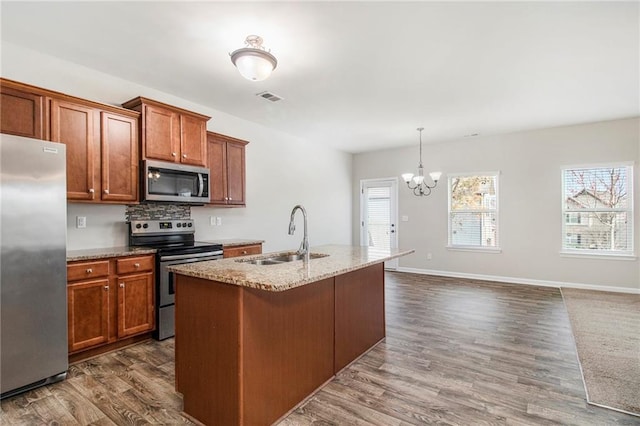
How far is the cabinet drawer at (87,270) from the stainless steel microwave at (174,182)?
777mm

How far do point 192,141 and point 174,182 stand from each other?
55 centimetres

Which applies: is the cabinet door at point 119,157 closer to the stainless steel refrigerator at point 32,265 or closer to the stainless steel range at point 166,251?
the stainless steel range at point 166,251

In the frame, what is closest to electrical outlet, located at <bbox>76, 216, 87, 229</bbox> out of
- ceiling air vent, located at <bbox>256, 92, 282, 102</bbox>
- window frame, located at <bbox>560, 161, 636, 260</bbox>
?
ceiling air vent, located at <bbox>256, 92, 282, 102</bbox>

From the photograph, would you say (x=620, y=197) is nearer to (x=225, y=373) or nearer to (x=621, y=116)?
(x=621, y=116)

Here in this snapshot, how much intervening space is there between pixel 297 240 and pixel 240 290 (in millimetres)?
4276

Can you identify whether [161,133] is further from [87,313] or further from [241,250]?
[87,313]

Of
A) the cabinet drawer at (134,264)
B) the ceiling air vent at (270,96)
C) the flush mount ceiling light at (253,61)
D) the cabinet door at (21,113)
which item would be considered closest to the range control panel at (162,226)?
the cabinet drawer at (134,264)

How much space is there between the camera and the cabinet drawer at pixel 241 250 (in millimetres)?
3979

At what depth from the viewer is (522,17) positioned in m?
2.48

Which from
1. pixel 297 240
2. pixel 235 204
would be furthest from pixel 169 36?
pixel 297 240

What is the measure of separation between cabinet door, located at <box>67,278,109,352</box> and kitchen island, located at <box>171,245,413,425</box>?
3.99ft

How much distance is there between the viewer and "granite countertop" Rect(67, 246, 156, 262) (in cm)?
275

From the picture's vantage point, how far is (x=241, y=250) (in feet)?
13.7

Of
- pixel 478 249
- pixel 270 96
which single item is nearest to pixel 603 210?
pixel 478 249
